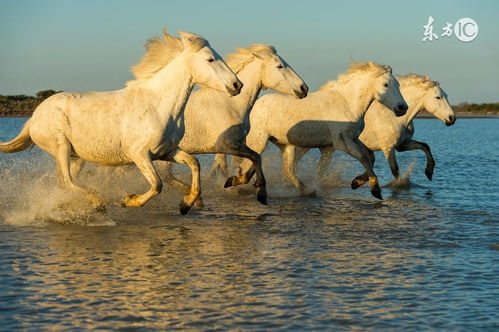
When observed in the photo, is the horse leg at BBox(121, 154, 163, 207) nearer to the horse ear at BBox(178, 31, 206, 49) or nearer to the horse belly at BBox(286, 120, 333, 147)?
the horse ear at BBox(178, 31, 206, 49)

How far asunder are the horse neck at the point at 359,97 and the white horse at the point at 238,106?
205cm

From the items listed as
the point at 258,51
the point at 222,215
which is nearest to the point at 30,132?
the point at 222,215

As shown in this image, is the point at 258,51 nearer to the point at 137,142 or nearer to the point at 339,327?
the point at 137,142

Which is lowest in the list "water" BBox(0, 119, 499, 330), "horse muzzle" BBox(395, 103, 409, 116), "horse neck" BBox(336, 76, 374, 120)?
"water" BBox(0, 119, 499, 330)

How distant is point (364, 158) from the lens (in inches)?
537

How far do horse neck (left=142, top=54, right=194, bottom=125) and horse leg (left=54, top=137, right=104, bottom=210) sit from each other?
1.17m

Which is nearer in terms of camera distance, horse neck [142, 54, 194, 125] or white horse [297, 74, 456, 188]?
horse neck [142, 54, 194, 125]

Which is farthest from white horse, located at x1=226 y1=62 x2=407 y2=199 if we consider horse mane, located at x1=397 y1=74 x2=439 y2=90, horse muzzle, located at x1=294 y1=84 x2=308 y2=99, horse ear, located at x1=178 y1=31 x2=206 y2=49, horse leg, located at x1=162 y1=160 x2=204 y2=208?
horse ear, located at x1=178 y1=31 x2=206 y2=49

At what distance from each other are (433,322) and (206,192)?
8416mm

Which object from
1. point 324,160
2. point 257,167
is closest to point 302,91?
point 257,167

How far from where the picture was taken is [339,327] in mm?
5895

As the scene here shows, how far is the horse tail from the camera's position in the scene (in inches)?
428

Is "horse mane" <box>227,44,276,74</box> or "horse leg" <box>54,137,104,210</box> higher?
"horse mane" <box>227,44,276,74</box>

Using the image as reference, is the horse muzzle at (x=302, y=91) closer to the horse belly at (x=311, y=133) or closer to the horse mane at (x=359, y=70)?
the horse belly at (x=311, y=133)
